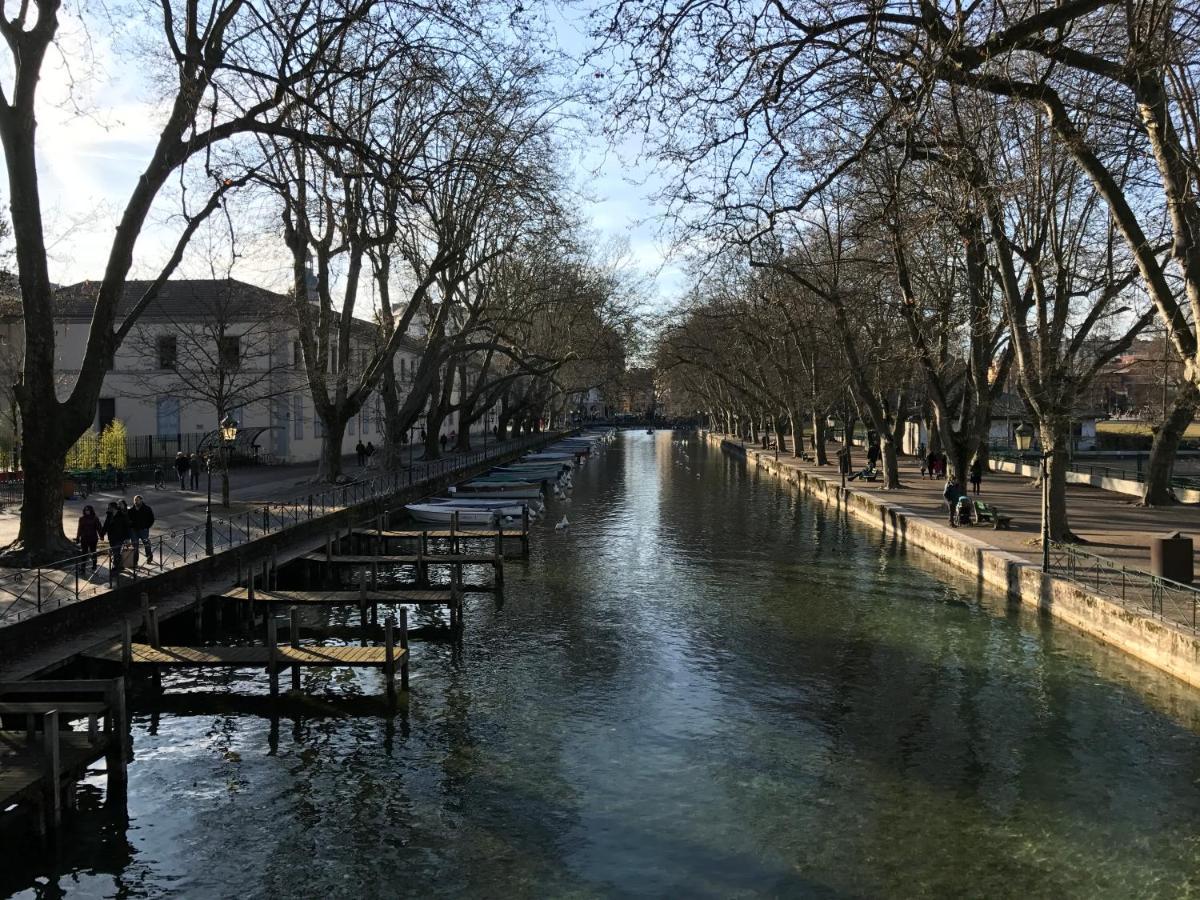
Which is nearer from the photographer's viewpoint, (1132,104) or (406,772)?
(406,772)

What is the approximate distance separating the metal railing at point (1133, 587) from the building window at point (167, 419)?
4301cm

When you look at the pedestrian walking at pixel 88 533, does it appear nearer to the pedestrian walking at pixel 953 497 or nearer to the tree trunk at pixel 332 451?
the tree trunk at pixel 332 451

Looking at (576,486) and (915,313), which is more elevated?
(915,313)

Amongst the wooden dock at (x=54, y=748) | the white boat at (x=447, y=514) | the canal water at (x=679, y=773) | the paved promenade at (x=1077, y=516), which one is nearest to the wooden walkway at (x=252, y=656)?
the canal water at (x=679, y=773)

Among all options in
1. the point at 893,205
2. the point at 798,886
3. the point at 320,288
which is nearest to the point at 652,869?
the point at 798,886

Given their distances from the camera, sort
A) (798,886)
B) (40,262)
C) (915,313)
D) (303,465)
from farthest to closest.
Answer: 1. (303,465)
2. (915,313)
3. (40,262)
4. (798,886)

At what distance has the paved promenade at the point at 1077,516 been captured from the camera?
22.1m

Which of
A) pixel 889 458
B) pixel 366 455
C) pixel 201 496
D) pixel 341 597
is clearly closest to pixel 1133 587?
pixel 341 597

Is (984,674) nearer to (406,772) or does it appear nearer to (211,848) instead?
(406,772)

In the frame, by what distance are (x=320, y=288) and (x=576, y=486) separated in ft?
64.1

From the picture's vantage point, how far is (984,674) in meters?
15.3

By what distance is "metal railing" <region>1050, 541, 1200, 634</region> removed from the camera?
15.0 meters

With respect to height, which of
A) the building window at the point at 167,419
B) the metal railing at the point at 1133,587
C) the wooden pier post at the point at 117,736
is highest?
the building window at the point at 167,419

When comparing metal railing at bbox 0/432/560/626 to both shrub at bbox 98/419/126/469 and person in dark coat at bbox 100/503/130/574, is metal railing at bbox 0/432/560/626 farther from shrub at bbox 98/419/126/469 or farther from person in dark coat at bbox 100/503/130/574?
shrub at bbox 98/419/126/469
